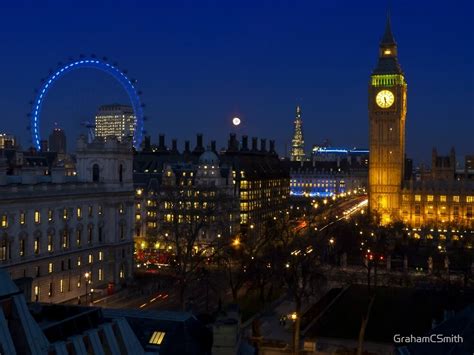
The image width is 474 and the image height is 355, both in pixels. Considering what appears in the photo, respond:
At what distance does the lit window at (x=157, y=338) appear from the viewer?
26178mm

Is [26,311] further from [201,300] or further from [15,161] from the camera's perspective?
[15,161]

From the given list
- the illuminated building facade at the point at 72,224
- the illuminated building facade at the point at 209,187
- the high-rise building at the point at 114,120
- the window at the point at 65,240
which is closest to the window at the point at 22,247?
the illuminated building facade at the point at 72,224

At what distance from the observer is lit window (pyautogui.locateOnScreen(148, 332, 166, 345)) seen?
2618cm

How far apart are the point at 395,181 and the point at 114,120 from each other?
62.2 metres

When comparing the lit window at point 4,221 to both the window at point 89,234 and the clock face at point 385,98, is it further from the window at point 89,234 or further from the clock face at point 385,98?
the clock face at point 385,98

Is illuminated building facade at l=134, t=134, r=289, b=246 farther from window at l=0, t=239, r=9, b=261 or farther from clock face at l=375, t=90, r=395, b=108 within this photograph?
clock face at l=375, t=90, r=395, b=108

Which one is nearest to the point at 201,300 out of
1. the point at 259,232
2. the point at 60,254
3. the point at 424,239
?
the point at 60,254

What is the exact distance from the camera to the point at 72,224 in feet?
233

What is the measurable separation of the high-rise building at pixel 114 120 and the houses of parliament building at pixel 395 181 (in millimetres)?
52284

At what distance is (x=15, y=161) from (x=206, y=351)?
8768 cm

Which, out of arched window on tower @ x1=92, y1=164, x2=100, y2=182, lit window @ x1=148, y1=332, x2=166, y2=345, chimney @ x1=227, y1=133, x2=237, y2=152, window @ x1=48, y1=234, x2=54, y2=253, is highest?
chimney @ x1=227, y1=133, x2=237, y2=152

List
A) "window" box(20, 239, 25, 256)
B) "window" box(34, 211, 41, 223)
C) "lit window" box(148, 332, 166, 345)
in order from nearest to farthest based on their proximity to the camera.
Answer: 1. "lit window" box(148, 332, 166, 345)
2. "window" box(20, 239, 25, 256)
3. "window" box(34, 211, 41, 223)

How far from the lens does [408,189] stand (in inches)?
5930

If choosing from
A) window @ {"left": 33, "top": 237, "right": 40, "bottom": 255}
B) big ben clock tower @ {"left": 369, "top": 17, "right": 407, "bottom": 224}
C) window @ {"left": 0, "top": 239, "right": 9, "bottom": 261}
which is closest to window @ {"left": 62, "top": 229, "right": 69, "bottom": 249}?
window @ {"left": 33, "top": 237, "right": 40, "bottom": 255}
